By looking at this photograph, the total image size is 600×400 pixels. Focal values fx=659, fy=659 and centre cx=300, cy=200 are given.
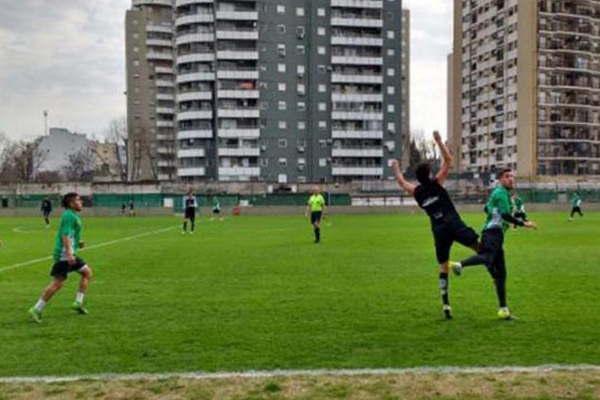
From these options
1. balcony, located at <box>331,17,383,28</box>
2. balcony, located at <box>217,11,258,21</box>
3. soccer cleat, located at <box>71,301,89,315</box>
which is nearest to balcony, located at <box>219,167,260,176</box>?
balcony, located at <box>217,11,258,21</box>

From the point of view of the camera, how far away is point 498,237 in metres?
8.93

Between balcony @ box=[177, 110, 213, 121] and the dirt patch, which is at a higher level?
balcony @ box=[177, 110, 213, 121]

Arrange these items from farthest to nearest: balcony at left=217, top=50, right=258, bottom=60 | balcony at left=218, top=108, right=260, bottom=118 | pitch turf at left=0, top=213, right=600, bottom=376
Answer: balcony at left=218, top=108, right=260, bottom=118
balcony at left=217, top=50, right=258, bottom=60
pitch turf at left=0, top=213, right=600, bottom=376

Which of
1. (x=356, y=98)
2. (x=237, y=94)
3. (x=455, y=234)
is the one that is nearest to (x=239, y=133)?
(x=237, y=94)

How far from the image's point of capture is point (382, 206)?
Answer: 56469 mm

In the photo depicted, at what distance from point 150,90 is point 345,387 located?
128571mm

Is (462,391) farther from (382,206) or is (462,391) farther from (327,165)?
(327,165)

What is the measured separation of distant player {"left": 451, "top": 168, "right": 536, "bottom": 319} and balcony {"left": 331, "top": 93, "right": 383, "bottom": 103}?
89.8 m

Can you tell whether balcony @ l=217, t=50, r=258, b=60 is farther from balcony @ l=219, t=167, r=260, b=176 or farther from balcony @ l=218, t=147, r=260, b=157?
balcony @ l=219, t=167, r=260, b=176

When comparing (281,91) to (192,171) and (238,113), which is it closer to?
(238,113)

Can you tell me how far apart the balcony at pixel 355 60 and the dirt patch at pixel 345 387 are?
9396 centimetres

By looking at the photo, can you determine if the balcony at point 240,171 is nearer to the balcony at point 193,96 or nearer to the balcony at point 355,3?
the balcony at point 193,96

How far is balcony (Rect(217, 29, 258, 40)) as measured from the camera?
3696 inches

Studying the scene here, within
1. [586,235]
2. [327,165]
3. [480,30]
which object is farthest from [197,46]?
[586,235]
